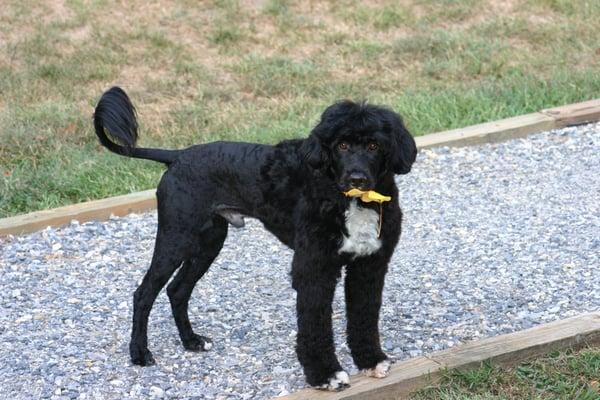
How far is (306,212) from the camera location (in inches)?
157

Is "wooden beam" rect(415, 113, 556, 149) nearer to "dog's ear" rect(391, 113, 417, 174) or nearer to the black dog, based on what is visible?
the black dog

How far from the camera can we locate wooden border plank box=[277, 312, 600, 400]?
4.01 meters

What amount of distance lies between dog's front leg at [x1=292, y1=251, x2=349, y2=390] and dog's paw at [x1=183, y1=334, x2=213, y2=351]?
70cm

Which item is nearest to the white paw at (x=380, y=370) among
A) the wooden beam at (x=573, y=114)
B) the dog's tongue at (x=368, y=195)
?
the dog's tongue at (x=368, y=195)

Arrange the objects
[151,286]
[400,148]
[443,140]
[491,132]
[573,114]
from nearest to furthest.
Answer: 1. [400,148]
2. [151,286]
3. [443,140]
4. [491,132]
5. [573,114]

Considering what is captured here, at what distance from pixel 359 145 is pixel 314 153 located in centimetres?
18

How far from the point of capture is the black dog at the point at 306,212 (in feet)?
12.3

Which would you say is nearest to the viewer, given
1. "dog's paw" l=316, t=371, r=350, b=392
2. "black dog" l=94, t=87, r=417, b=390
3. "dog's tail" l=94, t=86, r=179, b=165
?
"black dog" l=94, t=87, r=417, b=390

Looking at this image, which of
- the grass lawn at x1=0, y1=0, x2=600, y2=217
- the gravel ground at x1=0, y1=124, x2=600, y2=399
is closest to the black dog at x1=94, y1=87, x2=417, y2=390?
the gravel ground at x1=0, y1=124, x2=600, y2=399

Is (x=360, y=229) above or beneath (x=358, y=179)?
beneath

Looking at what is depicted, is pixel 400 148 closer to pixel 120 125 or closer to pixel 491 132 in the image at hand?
pixel 120 125

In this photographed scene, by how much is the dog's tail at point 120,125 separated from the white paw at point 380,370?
4.15 feet

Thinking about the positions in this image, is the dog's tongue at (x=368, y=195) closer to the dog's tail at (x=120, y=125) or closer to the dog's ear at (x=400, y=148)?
the dog's ear at (x=400, y=148)

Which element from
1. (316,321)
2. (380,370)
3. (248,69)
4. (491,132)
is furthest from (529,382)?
(248,69)
